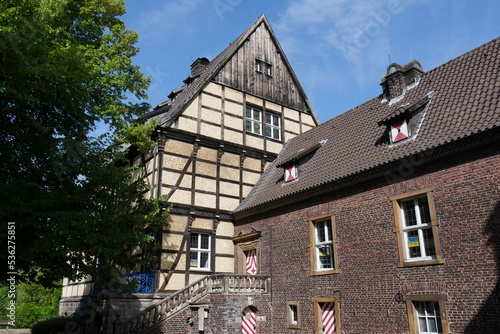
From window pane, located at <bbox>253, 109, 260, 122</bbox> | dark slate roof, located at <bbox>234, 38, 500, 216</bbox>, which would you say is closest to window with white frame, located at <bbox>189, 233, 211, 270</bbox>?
dark slate roof, located at <bbox>234, 38, 500, 216</bbox>

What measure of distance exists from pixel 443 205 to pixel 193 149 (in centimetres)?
1095

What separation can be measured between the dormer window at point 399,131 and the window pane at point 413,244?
10.2 feet

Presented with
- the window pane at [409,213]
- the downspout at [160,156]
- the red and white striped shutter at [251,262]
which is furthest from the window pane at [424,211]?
the downspout at [160,156]

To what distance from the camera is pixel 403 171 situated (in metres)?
12.2

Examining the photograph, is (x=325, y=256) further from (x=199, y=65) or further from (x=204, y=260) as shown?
(x=199, y=65)

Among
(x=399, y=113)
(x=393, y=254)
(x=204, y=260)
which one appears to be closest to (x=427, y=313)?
(x=393, y=254)

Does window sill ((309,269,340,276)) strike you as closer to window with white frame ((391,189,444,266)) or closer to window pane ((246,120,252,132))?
window with white frame ((391,189,444,266))

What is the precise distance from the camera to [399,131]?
13258 millimetres

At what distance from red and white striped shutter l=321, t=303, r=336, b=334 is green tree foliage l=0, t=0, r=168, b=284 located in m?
6.51

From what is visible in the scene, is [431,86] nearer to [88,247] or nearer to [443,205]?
[443,205]

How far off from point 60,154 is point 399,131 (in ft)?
35.2

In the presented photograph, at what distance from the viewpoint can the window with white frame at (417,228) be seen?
1109cm

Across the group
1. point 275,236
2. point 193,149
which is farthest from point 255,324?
point 193,149

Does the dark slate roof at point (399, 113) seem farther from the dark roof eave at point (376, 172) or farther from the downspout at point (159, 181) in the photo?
the downspout at point (159, 181)
